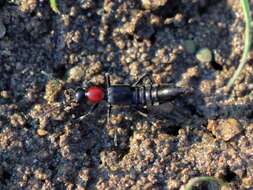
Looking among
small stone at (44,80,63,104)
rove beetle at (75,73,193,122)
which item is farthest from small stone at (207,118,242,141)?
small stone at (44,80,63,104)

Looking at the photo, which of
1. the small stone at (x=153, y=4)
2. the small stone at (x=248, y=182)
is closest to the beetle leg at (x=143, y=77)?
the small stone at (x=153, y=4)

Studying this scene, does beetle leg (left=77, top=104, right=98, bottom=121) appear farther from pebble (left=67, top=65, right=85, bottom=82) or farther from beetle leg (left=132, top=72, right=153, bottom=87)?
beetle leg (left=132, top=72, right=153, bottom=87)

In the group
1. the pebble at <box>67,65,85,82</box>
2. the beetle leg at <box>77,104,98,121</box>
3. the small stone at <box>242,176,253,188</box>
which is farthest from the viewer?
the pebble at <box>67,65,85,82</box>

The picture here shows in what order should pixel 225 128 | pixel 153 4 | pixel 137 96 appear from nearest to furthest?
pixel 225 128 < pixel 137 96 < pixel 153 4

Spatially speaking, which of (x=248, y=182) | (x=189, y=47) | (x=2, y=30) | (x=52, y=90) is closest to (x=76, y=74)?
(x=52, y=90)

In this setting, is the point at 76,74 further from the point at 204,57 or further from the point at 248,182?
the point at 248,182

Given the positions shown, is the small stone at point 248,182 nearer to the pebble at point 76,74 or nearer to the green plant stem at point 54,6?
the pebble at point 76,74

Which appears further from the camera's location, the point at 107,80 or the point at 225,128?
the point at 107,80
